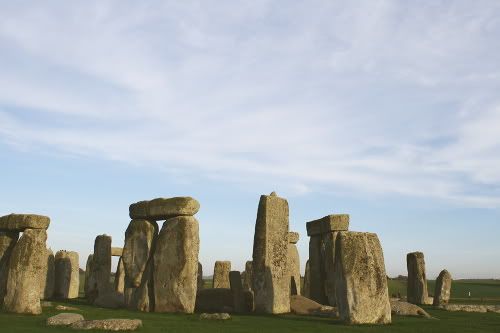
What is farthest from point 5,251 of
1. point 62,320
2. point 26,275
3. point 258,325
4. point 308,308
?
point 308,308

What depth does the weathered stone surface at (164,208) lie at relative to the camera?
16656 mm

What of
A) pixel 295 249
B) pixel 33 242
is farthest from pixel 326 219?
pixel 33 242

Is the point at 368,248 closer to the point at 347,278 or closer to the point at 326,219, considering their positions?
the point at 347,278

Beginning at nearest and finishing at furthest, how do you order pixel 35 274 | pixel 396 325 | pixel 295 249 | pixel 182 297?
pixel 396 325
pixel 35 274
pixel 182 297
pixel 295 249

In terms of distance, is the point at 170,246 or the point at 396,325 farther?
the point at 170,246

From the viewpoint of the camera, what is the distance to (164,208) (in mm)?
17141

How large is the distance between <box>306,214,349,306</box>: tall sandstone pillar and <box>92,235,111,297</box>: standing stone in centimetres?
829

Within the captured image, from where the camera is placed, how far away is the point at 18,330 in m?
10.3

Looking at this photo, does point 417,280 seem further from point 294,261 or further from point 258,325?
point 258,325

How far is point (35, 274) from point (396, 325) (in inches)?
348

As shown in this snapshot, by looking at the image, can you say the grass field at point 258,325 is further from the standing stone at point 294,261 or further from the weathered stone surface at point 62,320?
the standing stone at point 294,261

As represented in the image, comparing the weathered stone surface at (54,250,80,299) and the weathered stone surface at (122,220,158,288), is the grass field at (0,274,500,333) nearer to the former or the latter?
the weathered stone surface at (122,220,158,288)

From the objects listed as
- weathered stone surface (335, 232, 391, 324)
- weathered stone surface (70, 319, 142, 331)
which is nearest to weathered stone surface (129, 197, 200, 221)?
weathered stone surface (335, 232, 391, 324)

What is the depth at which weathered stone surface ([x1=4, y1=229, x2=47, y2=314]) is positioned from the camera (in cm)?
1362
